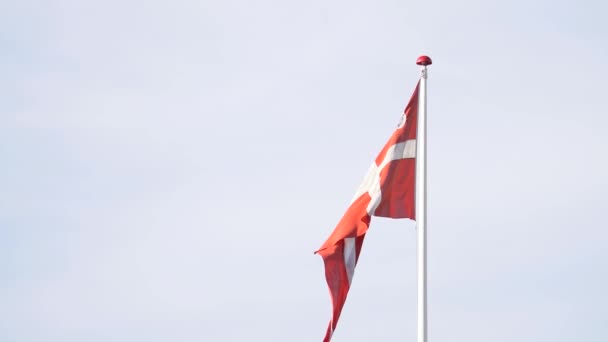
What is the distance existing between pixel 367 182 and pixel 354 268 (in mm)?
1743

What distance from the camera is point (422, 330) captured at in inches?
885

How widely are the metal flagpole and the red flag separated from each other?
0.36m

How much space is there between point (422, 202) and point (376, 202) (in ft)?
4.49

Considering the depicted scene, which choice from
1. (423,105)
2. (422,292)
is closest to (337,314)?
(422,292)

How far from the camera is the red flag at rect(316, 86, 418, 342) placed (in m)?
24.5

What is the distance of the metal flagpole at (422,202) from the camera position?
2256 cm

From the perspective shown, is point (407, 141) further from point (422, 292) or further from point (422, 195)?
point (422, 292)

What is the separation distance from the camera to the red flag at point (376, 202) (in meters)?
24.5

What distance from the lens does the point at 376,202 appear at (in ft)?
80.2

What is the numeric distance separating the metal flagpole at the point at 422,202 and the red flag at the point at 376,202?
0.36 m

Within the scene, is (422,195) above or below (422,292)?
above

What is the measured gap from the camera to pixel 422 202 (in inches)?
919

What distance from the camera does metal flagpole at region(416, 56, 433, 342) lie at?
2256cm

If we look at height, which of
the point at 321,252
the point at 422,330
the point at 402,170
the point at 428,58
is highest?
the point at 428,58
